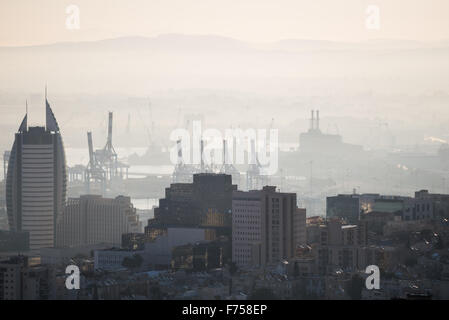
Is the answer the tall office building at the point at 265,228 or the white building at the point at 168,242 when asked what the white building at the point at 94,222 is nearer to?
the white building at the point at 168,242

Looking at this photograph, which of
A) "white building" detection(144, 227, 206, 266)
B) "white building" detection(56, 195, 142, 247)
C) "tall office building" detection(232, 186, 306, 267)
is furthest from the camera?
"white building" detection(56, 195, 142, 247)

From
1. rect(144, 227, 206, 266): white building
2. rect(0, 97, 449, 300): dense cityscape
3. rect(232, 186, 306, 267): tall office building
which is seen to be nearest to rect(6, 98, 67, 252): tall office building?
rect(0, 97, 449, 300): dense cityscape

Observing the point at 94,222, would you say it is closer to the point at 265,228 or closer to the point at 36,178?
the point at 36,178

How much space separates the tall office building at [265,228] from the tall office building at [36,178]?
12.6 m

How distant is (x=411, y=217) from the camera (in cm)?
4175

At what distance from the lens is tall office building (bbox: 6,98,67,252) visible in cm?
4800

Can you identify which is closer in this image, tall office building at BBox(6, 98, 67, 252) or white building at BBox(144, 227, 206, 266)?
white building at BBox(144, 227, 206, 266)

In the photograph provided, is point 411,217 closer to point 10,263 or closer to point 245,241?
point 245,241

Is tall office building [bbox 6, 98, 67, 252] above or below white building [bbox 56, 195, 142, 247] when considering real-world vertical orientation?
above

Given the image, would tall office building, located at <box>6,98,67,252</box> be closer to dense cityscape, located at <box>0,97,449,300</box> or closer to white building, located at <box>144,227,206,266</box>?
dense cityscape, located at <box>0,97,449,300</box>

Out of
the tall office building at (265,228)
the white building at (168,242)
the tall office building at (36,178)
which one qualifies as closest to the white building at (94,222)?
the tall office building at (36,178)

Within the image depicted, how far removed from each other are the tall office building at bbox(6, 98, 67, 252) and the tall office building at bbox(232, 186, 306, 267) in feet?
41.3
